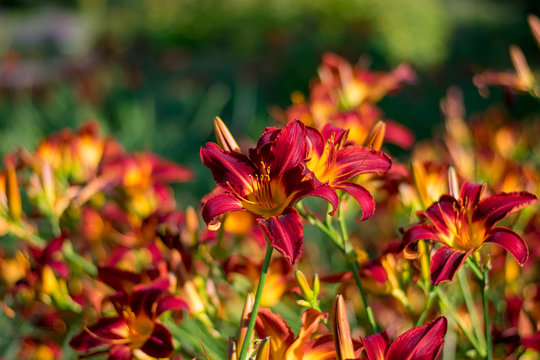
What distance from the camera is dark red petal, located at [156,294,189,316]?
0.62m

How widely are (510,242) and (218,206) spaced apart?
318 millimetres

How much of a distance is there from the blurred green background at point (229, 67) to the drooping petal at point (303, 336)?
1437mm

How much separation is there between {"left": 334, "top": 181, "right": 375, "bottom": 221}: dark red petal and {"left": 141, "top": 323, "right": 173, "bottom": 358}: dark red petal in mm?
265

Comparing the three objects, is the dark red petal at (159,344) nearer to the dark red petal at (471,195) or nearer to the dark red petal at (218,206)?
the dark red petal at (218,206)

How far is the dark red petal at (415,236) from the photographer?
1.76 ft

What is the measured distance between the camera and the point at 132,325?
0.65 m

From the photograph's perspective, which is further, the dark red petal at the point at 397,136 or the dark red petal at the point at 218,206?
the dark red petal at the point at 397,136

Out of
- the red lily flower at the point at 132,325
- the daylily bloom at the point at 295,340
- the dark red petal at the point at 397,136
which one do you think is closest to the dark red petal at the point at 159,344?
the red lily flower at the point at 132,325

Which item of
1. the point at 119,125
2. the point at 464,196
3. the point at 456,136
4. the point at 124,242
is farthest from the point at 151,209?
the point at 119,125

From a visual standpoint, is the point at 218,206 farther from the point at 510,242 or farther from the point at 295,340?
the point at 510,242

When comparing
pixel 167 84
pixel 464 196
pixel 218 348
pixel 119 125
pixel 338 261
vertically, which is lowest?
pixel 167 84

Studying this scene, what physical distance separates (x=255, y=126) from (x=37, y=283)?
68.3 inches

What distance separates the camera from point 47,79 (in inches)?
225

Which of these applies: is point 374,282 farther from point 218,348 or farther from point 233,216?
point 233,216
